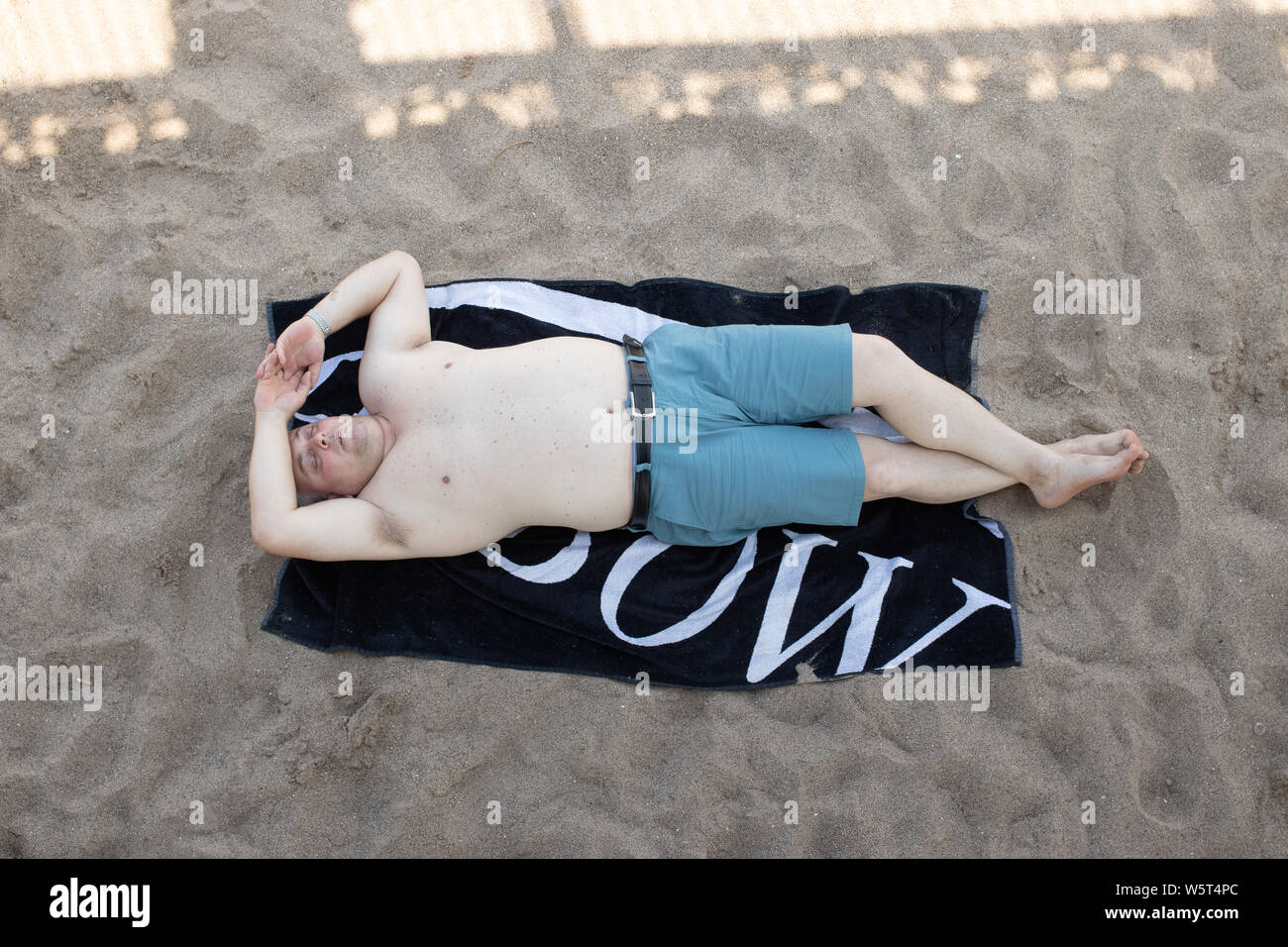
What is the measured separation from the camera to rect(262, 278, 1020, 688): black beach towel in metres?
3.30

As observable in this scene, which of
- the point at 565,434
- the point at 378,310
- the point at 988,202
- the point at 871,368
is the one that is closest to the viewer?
the point at 565,434

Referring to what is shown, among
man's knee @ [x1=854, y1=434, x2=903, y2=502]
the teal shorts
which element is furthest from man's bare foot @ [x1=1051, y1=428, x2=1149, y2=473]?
the teal shorts

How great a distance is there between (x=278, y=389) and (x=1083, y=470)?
281 cm

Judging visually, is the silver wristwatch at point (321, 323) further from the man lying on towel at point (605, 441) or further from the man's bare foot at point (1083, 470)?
the man's bare foot at point (1083, 470)

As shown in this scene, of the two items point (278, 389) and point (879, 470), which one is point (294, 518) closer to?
point (278, 389)

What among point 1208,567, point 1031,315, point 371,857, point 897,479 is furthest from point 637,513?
point 1208,567

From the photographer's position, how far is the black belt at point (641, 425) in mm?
A: 3129

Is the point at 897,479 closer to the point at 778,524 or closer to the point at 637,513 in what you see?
the point at 778,524

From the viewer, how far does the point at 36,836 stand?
10.1 feet

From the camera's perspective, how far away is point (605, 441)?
3113 mm

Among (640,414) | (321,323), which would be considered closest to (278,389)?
(321,323)

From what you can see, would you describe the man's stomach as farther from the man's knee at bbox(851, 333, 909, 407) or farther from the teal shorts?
the man's knee at bbox(851, 333, 909, 407)

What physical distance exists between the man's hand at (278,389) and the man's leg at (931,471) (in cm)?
197
